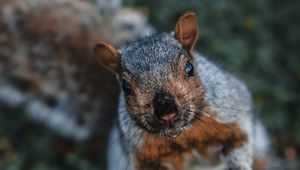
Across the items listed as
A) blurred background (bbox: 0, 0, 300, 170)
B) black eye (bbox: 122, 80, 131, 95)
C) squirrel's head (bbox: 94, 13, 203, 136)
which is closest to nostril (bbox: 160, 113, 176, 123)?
squirrel's head (bbox: 94, 13, 203, 136)

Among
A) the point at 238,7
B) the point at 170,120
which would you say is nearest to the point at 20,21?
the point at 170,120

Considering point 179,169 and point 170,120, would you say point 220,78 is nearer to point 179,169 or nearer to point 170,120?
point 179,169

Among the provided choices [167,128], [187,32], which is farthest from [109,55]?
[167,128]

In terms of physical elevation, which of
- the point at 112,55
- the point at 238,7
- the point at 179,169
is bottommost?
the point at 179,169

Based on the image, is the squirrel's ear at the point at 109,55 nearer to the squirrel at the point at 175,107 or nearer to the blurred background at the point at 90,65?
the squirrel at the point at 175,107

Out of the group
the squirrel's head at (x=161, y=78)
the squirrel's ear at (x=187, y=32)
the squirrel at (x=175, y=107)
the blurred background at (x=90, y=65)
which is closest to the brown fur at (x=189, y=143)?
the squirrel at (x=175, y=107)

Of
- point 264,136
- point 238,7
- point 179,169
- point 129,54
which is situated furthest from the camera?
point 238,7

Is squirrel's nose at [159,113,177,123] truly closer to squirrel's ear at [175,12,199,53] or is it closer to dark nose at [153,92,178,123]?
dark nose at [153,92,178,123]
